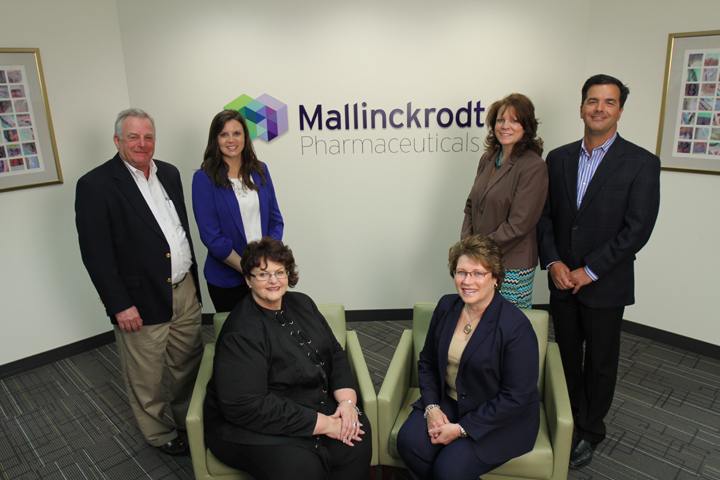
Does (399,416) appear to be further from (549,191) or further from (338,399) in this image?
(549,191)

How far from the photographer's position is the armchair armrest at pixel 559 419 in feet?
6.83

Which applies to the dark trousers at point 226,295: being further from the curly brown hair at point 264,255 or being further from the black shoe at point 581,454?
the black shoe at point 581,454

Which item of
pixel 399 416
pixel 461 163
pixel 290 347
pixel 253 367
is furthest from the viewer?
pixel 461 163

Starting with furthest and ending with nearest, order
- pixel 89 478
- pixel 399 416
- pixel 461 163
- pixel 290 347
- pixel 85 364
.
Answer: pixel 461 163, pixel 85 364, pixel 89 478, pixel 399 416, pixel 290 347

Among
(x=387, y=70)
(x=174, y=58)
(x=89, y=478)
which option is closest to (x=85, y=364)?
(x=89, y=478)

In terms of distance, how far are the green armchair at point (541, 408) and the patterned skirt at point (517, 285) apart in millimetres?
319

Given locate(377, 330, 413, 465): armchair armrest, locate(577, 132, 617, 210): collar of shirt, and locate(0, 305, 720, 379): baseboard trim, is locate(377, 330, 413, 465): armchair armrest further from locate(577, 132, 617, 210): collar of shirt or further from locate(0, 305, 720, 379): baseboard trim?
locate(0, 305, 720, 379): baseboard trim

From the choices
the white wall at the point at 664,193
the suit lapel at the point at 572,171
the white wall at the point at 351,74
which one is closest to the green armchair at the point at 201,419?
the suit lapel at the point at 572,171

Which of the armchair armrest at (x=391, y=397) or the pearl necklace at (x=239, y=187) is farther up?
the pearl necklace at (x=239, y=187)

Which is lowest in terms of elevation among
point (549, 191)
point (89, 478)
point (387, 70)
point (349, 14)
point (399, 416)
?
point (89, 478)

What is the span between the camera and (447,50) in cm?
401

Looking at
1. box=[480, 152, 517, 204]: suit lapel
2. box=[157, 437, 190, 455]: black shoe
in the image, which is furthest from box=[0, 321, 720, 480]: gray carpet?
box=[480, 152, 517, 204]: suit lapel

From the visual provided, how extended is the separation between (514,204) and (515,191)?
0.07m

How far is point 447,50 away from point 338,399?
289 centimetres
